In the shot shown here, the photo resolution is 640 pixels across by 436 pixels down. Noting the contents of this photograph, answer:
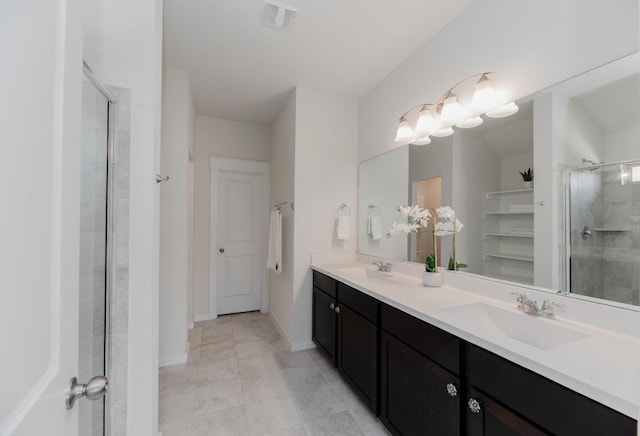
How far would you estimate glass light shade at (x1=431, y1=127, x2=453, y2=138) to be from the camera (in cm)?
190

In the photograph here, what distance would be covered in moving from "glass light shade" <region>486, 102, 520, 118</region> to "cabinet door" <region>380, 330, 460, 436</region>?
137 cm

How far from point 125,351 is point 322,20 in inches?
86.7

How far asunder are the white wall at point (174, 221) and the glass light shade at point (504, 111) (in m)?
2.36

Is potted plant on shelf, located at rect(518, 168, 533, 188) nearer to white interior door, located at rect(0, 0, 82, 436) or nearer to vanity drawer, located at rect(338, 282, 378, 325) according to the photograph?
vanity drawer, located at rect(338, 282, 378, 325)

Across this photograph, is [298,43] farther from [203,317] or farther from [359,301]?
Answer: [203,317]

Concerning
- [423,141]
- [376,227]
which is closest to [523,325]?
[423,141]

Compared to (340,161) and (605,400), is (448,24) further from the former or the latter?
(605,400)

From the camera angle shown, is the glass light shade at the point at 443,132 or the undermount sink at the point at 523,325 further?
the glass light shade at the point at 443,132

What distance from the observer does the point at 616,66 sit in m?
1.13

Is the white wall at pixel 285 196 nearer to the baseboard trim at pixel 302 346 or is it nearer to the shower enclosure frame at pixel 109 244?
the baseboard trim at pixel 302 346

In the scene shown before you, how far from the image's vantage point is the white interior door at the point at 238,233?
359 centimetres

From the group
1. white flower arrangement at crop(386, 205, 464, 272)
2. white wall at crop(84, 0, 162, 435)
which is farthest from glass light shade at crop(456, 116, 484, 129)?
white wall at crop(84, 0, 162, 435)

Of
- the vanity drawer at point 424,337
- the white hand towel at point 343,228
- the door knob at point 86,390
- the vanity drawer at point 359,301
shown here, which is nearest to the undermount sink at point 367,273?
the vanity drawer at point 359,301

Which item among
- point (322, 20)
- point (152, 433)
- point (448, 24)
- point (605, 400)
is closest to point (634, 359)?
point (605, 400)
